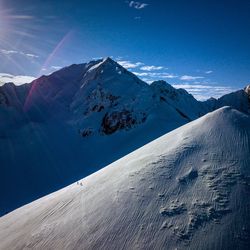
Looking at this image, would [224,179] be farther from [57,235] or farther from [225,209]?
[57,235]

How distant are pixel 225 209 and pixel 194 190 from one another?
792mm

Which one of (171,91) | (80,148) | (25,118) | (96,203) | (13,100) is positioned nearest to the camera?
(96,203)

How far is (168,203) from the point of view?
16.2ft

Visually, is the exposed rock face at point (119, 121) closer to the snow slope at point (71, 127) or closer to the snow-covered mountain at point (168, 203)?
the snow slope at point (71, 127)

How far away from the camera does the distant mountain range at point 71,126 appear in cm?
2105

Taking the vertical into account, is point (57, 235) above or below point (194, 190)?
below

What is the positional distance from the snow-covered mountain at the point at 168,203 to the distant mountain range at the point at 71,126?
45.2ft

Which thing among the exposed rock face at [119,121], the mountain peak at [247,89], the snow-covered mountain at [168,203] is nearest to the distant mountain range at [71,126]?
the exposed rock face at [119,121]

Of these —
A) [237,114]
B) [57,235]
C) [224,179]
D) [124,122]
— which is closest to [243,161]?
[224,179]

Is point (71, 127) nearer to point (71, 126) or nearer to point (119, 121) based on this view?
point (71, 126)

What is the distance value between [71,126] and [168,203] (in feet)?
86.6

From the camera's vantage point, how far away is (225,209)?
436 cm

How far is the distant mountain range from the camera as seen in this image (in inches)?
829

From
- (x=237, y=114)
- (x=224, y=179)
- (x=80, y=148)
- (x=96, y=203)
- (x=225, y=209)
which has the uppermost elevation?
(x=237, y=114)
